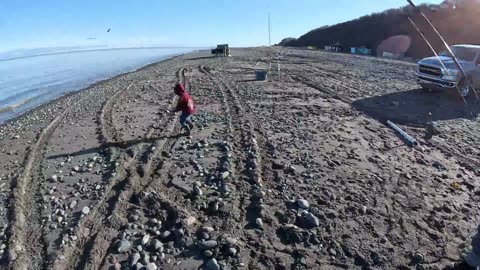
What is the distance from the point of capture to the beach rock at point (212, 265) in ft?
15.2

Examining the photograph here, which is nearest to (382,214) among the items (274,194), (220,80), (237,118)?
(274,194)

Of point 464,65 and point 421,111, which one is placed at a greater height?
point 464,65

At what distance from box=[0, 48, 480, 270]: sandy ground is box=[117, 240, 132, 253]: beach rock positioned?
22mm

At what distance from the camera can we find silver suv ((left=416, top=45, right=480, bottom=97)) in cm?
1480

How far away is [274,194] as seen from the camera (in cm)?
653

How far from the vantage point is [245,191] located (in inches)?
261

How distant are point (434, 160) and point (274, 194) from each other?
4.44 metres

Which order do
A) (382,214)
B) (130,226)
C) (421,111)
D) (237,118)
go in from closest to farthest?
(130,226)
(382,214)
(237,118)
(421,111)

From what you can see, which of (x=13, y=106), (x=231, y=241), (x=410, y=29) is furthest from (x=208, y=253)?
(x=410, y=29)

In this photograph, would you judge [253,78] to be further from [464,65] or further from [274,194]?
[274,194]

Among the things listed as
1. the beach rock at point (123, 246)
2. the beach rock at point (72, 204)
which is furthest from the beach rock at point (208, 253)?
the beach rock at point (72, 204)

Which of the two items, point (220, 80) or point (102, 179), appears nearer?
point (102, 179)

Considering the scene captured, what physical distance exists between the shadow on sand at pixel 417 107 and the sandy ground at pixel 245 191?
133mm

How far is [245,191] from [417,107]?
9.72 meters
